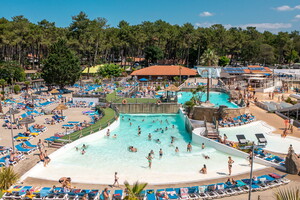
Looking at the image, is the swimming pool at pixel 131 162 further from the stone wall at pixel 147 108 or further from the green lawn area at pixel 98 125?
the stone wall at pixel 147 108

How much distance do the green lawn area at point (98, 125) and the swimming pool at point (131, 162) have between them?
1.51ft

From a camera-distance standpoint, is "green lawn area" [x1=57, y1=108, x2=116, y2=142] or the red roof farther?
the red roof

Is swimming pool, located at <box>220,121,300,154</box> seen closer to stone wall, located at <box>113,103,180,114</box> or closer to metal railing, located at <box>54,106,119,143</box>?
stone wall, located at <box>113,103,180,114</box>

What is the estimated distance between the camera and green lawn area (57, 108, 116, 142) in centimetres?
2146

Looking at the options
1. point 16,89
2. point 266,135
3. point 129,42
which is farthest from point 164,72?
point 266,135

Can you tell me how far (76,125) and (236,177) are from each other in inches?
614

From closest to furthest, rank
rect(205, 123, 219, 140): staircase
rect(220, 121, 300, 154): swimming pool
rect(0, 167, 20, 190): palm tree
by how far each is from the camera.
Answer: rect(0, 167, 20, 190): palm tree < rect(220, 121, 300, 154): swimming pool < rect(205, 123, 219, 140): staircase

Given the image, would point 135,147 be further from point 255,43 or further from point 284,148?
point 255,43

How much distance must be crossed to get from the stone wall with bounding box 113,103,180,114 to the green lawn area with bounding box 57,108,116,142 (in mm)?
2123

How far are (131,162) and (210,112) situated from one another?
43.2 feet

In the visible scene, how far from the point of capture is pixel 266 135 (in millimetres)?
22531

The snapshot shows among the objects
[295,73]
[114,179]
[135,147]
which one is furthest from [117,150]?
[295,73]

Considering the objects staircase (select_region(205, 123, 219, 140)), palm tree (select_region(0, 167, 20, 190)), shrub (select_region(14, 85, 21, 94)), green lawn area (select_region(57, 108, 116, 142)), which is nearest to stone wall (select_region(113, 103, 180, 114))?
green lawn area (select_region(57, 108, 116, 142))

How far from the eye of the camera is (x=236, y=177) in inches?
599
